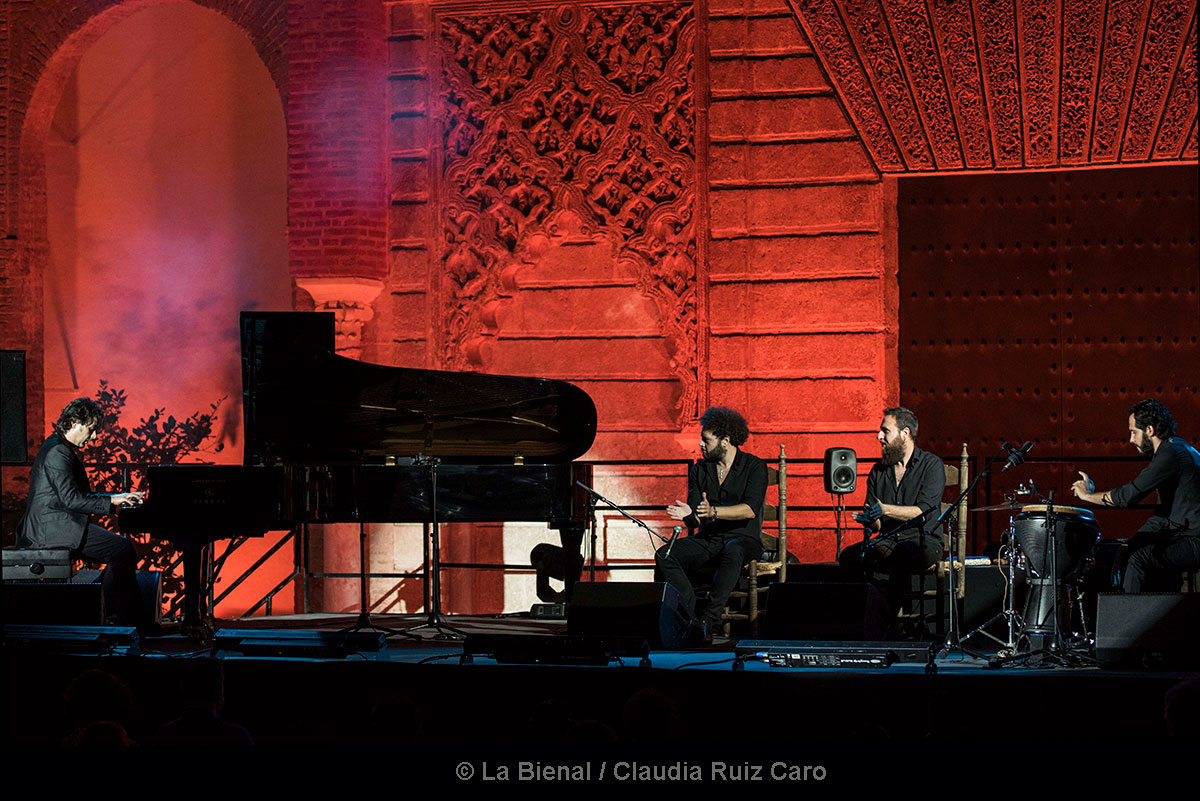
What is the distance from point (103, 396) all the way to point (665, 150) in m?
3.95

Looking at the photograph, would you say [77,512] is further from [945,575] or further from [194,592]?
[945,575]

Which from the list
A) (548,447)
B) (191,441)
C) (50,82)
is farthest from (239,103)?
(548,447)

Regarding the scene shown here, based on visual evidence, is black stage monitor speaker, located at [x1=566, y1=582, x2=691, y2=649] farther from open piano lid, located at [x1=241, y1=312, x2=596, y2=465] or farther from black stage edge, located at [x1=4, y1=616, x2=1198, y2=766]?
open piano lid, located at [x1=241, y1=312, x2=596, y2=465]

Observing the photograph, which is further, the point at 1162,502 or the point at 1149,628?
the point at 1162,502

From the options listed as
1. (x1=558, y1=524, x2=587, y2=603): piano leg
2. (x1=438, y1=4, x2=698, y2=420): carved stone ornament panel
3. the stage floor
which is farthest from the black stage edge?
(x1=438, y1=4, x2=698, y2=420): carved stone ornament panel

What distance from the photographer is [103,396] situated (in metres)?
8.48

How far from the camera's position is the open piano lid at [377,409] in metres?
6.21

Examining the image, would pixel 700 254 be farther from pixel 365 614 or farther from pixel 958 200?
pixel 365 614

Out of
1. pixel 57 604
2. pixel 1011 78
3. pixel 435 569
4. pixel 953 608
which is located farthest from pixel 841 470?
pixel 57 604

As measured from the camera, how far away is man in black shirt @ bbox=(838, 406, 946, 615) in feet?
18.6

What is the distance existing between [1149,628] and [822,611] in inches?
46.1

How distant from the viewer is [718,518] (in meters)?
5.89

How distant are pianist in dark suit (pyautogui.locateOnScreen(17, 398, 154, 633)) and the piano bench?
0.16 ft

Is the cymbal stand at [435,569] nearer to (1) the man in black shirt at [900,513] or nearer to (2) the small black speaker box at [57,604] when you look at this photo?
(2) the small black speaker box at [57,604]
